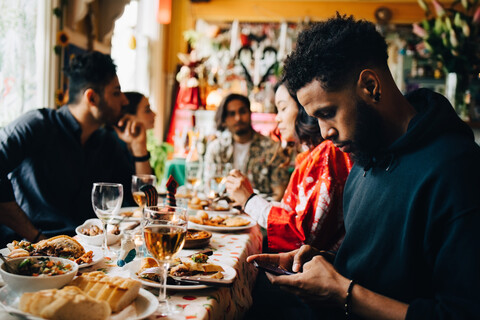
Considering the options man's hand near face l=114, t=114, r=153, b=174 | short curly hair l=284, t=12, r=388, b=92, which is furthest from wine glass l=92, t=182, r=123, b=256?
man's hand near face l=114, t=114, r=153, b=174

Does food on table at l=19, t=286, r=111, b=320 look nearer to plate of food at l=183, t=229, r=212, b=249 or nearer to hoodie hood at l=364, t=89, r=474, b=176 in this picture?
plate of food at l=183, t=229, r=212, b=249

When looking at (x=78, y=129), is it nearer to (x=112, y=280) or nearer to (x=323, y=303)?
(x=112, y=280)

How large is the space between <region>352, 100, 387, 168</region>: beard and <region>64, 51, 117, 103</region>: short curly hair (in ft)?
5.47

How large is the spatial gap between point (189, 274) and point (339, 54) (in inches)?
27.2

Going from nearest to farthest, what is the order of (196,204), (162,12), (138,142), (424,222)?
(424,222) → (196,204) → (138,142) → (162,12)

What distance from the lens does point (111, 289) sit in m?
0.72

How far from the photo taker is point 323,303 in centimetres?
95

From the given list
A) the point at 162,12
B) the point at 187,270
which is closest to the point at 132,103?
the point at 162,12

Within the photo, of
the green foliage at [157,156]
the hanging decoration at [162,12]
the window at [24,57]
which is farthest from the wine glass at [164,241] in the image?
the hanging decoration at [162,12]

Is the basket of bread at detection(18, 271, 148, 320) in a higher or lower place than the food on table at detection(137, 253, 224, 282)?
higher

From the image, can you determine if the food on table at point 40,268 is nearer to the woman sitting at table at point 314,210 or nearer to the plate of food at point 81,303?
the plate of food at point 81,303

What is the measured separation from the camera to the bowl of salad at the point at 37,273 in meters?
0.71

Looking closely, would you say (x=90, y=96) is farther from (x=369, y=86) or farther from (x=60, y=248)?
(x=369, y=86)

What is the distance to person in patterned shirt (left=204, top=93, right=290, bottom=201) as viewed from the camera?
3.38 m
